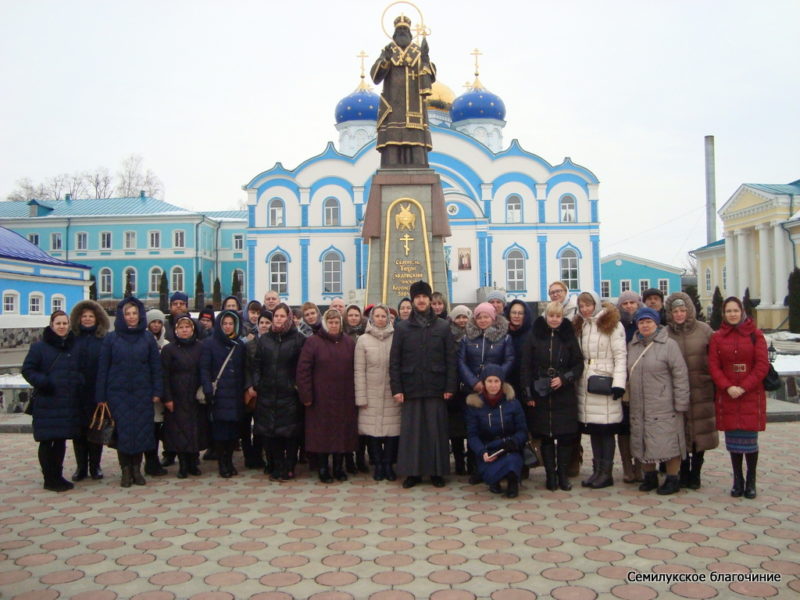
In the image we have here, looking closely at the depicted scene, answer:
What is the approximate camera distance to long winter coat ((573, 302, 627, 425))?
18.8 ft

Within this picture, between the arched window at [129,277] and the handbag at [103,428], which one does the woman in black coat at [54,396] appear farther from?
the arched window at [129,277]

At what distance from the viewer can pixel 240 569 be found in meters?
4.01

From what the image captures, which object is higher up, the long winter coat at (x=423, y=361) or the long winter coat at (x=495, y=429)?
the long winter coat at (x=423, y=361)

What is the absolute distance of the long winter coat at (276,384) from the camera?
20.6 ft

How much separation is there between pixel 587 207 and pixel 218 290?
21790 mm

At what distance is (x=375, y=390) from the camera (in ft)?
20.5

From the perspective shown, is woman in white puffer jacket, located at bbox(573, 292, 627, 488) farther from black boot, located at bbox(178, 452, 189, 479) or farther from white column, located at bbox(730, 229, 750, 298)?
white column, located at bbox(730, 229, 750, 298)

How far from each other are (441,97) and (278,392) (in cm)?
3636

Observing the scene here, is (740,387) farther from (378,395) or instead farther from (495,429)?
(378,395)

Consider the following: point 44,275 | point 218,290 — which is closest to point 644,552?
point 44,275

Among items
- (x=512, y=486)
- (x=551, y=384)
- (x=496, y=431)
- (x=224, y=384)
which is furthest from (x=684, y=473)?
(x=224, y=384)

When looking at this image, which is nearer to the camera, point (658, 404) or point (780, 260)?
point (658, 404)

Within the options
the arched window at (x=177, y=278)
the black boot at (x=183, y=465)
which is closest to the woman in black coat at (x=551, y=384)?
the black boot at (x=183, y=465)

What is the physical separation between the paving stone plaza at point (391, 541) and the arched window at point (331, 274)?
29165 mm
